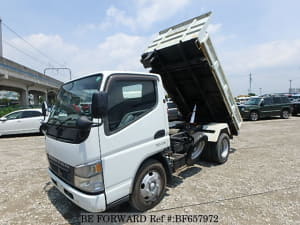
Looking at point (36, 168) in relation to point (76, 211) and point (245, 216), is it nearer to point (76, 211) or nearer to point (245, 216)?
point (76, 211)

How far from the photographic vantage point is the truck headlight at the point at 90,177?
80.3 inches

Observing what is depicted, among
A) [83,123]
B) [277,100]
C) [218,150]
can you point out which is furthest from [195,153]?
[277,100]

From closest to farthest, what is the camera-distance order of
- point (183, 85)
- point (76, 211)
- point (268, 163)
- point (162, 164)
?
point (76, 211) → point (162, 164) → point (268, 163) → point (183, 85)

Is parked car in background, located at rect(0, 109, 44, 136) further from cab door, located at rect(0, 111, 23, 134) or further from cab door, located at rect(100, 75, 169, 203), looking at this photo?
cab door, located at rect(100, 75, 169, 203)

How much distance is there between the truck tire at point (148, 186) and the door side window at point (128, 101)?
78 centimetres

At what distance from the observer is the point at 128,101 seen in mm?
2453

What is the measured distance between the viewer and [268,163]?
14.8 ft

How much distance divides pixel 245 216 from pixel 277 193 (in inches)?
41.5

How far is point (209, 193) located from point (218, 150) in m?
1.47

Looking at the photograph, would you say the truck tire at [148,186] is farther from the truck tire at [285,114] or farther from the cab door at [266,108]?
the truck tire at [285,114]

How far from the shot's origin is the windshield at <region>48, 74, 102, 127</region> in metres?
2.26

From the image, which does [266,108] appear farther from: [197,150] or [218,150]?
[197,150]

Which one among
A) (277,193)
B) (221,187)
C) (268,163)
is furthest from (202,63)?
(268,163)

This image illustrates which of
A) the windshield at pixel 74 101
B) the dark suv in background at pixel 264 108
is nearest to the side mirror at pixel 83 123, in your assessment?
the windshield at pixel 74 101
